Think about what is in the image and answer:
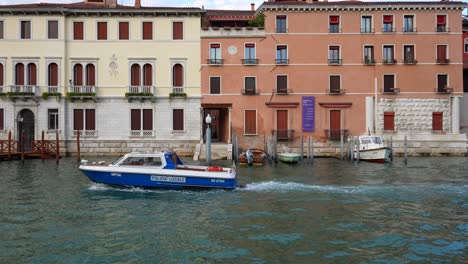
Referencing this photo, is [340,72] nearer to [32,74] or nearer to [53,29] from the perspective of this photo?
[53,29]

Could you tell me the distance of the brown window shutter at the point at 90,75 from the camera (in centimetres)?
3541

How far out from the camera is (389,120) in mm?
36125

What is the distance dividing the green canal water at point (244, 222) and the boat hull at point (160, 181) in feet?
1.00

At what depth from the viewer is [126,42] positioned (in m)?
35.5

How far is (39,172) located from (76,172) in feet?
6.34

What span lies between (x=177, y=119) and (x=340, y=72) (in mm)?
12707

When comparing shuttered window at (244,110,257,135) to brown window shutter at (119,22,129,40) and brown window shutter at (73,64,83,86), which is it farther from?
brown window shutter at (73,64,83,86)

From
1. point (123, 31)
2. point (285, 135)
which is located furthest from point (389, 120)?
point (123, 31)

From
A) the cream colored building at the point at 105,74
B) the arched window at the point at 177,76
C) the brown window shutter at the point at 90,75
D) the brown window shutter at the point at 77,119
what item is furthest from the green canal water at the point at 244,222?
the arched window at the point at 177,76

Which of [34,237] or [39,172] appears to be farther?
[39,172]

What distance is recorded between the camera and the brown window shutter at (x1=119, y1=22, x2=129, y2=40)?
35.6m

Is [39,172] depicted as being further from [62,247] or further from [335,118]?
[335,118]

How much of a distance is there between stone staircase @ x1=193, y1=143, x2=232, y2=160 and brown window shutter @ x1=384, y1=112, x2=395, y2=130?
1216 centimetres

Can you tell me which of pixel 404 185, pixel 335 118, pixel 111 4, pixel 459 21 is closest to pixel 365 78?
pixel 335 118
